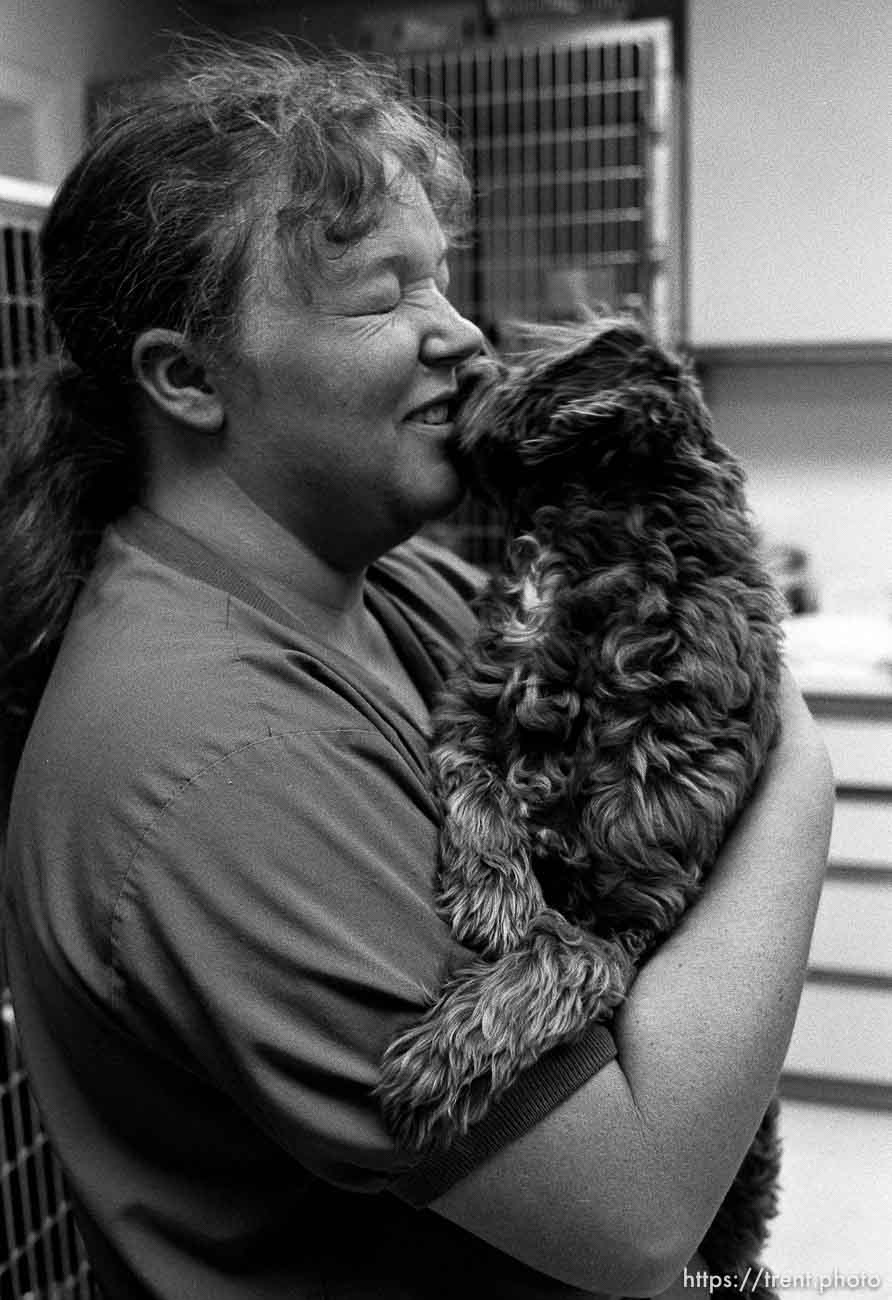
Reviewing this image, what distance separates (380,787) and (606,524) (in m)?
0.31

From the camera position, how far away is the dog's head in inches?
39.4

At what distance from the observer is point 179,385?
38.8 inches

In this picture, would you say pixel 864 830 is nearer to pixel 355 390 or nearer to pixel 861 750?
pixel 861 750

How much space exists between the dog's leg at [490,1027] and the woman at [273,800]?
0.02 meters

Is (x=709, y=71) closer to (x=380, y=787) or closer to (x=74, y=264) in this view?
(x=74, y=264)

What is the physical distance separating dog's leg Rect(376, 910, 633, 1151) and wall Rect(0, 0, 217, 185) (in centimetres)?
269

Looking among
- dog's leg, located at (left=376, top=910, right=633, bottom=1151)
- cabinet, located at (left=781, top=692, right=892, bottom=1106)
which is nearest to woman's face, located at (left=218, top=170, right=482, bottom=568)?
dog's leg, located at (left=376, top=910, right=633, bottom=1151)

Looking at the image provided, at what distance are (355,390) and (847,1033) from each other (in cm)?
223

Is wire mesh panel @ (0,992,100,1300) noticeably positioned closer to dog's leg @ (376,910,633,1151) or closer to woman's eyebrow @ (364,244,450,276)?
dog's leg @ (376,910,633,1151)

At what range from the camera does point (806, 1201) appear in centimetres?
237

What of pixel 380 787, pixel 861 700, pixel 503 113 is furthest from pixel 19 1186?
pixel 503 113

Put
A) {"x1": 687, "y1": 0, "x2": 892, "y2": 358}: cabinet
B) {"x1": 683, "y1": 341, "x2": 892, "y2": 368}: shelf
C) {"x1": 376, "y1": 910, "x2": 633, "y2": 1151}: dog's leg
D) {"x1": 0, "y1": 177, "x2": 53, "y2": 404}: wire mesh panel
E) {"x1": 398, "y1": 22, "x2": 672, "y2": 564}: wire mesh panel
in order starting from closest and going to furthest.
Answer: {"x1": 376, "y1": 910, "x2": 633, "y2": 1151}: dog's leg, {"x1": 0, "y1": 177, "x2": 53, "y2": 404}: wire mesh panel, {"x1": 398, "y1": 22, "x2": 672, "y2": 564}: wire mesh panel, {"x1": 687, "y1": 0, "x2": 892, "y2": 358}: cabinet, {"x1": 683, "y1": 341, "x2": 892, "y2": 368}: shelf

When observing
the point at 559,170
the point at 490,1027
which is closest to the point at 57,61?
the point at 559,170

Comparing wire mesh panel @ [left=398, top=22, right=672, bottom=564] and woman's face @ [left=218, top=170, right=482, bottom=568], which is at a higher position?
wire mesh panel @ [left=398, top=22, right=672, bottom=564]
